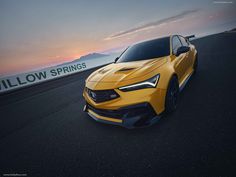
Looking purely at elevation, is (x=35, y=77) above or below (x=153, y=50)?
below

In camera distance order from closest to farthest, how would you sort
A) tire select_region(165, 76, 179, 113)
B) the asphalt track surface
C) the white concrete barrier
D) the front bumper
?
1. the asphalt track surface
2. the front bumper
3. tire select_region(165, 76, 179, 113)
4. the white concrete barrier

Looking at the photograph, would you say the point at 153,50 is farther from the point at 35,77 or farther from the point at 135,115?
the point at 35,77

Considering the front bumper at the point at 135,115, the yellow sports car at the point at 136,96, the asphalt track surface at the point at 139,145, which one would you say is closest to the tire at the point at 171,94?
the yellow sports car at the point at 136,96

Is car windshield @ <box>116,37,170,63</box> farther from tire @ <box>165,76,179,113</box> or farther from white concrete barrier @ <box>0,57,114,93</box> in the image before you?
white concrete barrier @ <box>0,57,114,93</box>

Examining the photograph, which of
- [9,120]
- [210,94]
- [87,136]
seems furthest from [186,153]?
[9,120]

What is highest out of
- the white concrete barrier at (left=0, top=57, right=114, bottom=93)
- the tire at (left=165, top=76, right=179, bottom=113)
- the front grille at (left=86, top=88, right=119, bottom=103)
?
the front grille at (left=86, top=88, right=119, bottom=103)

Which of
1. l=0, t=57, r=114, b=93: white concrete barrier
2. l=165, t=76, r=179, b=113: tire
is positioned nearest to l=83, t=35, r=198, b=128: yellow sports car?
l=165, t=76, r=179, b=113: tire

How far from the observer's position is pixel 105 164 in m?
1.94

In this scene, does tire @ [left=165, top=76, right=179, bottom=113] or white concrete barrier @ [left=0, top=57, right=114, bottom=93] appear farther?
white concrete barrier @ [left=0, top=57, right=114, bottom=93]

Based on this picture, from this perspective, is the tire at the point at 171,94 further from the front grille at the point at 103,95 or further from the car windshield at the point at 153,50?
the front grille at the point at 103,95

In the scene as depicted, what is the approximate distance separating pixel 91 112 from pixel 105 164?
114 centimetres

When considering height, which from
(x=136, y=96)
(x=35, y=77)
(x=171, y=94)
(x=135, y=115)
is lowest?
(x=35, y=77)

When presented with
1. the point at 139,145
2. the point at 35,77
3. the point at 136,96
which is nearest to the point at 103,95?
the point at 136,96

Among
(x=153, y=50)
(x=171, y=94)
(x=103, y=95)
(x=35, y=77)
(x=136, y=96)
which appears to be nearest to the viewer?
(x=136, y=96)
